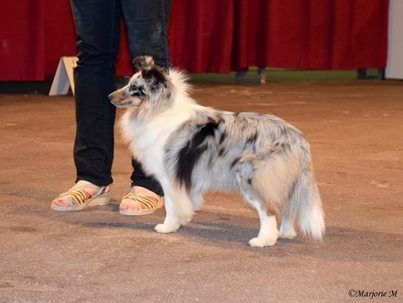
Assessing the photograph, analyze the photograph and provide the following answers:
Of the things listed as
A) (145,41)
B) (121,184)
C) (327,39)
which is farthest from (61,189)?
(327,39)

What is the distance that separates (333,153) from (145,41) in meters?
1.81

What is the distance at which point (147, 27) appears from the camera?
3.18 metres

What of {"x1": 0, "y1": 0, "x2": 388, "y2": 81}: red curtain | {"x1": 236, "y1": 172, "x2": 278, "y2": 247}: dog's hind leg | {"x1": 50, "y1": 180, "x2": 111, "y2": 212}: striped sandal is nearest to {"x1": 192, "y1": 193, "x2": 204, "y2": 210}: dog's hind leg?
{"x1": 236, "y1": 172, "x2": 278, "y2": 247}: dog's hind leg

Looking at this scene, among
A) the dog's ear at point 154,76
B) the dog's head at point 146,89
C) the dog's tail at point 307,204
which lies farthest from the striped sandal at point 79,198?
the dog's tail at point 307,204

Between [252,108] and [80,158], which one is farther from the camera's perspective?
[252,108]

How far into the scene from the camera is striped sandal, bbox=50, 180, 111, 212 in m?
3.27

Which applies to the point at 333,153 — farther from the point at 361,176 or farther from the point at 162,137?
the point at 162,137

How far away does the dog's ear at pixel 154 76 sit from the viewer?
9.53 ft

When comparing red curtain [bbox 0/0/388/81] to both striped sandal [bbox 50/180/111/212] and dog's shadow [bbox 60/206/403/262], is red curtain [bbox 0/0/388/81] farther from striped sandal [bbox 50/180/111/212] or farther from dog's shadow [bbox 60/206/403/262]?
dog's shadow [bbox 60/206/403/262]

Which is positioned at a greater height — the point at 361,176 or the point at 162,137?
the point at 162,137

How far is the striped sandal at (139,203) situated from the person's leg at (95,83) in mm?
210

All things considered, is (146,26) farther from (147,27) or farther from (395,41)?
(395,41)

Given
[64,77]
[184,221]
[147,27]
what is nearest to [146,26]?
[147,27]

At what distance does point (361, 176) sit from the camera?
3.97 meters
